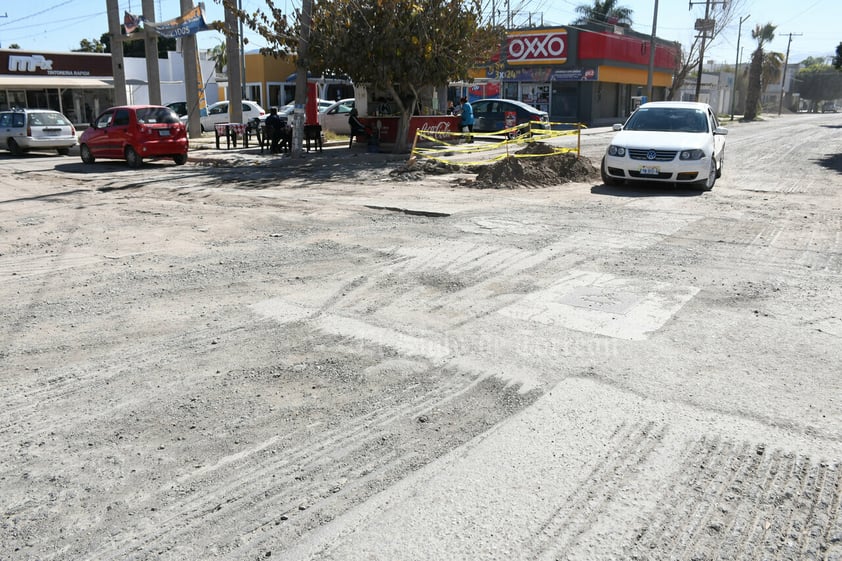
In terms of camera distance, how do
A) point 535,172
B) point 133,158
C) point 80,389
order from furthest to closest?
point 133,158, point 535,172, point 80,389

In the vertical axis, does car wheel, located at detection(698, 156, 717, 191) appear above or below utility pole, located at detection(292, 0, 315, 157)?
below

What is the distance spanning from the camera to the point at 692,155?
13.8 meters

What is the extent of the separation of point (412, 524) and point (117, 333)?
3706 millimetres

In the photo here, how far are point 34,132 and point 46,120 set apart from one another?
0.63 meters

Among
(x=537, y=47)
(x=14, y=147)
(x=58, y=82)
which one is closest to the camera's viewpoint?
(x=14, y=147)

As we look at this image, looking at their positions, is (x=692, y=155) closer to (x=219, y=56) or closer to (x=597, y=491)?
(x=597, y=491)

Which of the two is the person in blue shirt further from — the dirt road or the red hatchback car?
the dirt road

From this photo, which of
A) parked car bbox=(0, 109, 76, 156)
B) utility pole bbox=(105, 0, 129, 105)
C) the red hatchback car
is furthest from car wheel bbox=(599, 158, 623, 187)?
utility pole bbox=(105, 0, 129, 105)

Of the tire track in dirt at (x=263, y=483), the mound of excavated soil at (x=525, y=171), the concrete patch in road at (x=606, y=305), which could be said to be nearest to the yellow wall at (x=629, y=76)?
the mound of excavated soil at (x=525, y=171)

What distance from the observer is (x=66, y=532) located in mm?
3391

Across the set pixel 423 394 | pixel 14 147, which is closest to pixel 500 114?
pixel 14 147

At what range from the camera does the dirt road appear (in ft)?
11.2

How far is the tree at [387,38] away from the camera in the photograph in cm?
2089

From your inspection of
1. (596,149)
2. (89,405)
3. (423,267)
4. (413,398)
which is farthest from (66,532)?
(596,149)
